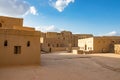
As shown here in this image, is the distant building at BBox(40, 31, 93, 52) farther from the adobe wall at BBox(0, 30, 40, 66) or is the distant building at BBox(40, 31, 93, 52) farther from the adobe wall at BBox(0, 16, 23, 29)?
the adobe wall at BBox(0, 30, 40, 66)

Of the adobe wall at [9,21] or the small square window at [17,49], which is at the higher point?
the adobe wall at [9,21]

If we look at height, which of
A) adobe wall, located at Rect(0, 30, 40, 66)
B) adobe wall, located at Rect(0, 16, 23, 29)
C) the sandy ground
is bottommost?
the sandy ground

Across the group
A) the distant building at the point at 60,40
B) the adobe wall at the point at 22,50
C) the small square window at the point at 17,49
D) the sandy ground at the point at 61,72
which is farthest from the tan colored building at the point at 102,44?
the small square window at the point at 17,49

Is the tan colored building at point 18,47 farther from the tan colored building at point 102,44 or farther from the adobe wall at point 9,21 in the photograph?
the tan colored building at point 102,44

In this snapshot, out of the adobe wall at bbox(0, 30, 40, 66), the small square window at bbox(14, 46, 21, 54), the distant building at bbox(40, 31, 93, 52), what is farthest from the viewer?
the distant building at bbox(40, 31, 93, 52)

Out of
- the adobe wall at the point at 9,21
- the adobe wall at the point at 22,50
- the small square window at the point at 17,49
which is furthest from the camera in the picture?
the adobe wall at the point at 9,21

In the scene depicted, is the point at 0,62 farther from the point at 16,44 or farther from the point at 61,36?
the point at 61,36

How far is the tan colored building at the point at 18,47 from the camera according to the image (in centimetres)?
1474

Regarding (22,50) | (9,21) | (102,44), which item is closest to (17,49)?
(22,50)

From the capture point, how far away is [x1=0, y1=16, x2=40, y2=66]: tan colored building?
14.7 m

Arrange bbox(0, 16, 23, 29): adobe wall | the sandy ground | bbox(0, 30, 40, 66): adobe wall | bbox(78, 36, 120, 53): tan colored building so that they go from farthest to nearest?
1. bbox(78, 36, 120, 53): tan colored building
2. bbox(0, 16, 23, 29): adobe wall
3. bbox(0, 30, 40, 66): adobe wall
4. the sandy ground

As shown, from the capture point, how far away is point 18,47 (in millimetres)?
15508

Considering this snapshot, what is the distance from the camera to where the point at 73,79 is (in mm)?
10766

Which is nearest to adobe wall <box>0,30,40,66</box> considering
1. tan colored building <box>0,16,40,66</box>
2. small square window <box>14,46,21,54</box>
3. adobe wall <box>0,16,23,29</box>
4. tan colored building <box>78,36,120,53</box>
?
tan colored building <box>0,16,40,66</box>
